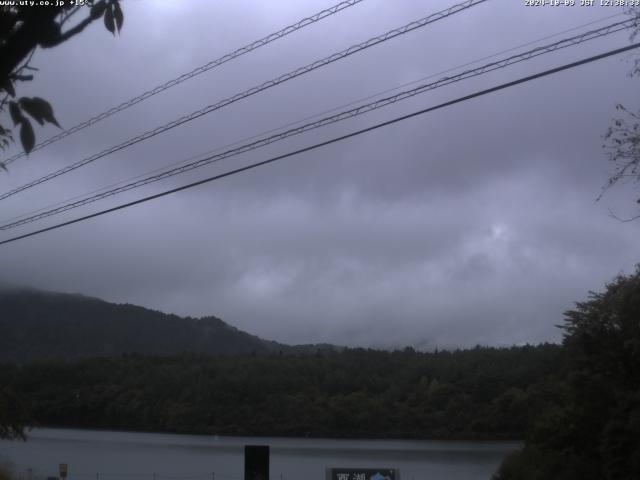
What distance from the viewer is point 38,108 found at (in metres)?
4.36

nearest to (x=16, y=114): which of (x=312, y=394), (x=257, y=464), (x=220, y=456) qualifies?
(x=257, y=464)

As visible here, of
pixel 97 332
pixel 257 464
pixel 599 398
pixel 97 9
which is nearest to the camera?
pixel 97 9

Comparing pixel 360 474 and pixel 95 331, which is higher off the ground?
pixel 95 331

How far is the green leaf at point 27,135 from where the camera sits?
14.2ft

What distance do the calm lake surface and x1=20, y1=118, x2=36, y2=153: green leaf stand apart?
30.6m

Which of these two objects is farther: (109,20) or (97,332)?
(97,332)

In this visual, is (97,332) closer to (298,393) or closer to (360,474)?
(298,393)

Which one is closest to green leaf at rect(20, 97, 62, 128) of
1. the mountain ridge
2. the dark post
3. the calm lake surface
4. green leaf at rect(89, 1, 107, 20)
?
green leaf at rect(89, 1, 107, 20)

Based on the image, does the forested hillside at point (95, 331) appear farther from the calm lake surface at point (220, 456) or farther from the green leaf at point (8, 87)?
the green leaf at point (8, 87)

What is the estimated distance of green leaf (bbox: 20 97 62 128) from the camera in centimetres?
434

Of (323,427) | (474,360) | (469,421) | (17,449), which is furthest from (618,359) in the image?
(17,449)

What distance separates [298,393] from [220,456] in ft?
37.5

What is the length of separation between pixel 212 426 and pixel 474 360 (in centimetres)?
1834

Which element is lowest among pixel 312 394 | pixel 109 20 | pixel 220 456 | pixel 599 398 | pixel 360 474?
pixel 360 474
